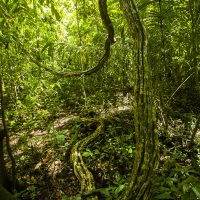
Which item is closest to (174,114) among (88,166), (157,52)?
(157,52)

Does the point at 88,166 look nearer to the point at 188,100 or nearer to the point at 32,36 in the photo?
the point at 188,100

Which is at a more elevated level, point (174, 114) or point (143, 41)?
point (143, 41)

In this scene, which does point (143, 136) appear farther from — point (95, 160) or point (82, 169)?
point (95, 160)

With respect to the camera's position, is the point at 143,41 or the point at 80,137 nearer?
the point at 143,41

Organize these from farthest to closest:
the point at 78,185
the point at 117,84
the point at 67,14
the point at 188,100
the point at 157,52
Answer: the point at 67,14
the point at 117,84
the point at 188,100
the point at 157,52
the point at 78,185

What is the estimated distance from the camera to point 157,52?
3.03 m

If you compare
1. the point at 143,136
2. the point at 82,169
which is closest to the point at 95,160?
the point at 82,169

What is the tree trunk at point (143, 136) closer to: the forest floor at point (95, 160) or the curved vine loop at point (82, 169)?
the forest floor at point (95, 160)

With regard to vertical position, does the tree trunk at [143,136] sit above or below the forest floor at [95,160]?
above

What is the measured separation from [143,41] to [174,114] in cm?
222

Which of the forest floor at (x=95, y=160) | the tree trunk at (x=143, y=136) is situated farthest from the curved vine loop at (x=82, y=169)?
the tree trunk at (x=143, y=136)

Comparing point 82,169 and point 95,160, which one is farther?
point 95,160

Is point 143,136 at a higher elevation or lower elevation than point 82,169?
higher

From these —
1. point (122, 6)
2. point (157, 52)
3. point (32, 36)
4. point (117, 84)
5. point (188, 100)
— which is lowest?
point (188, 100)
